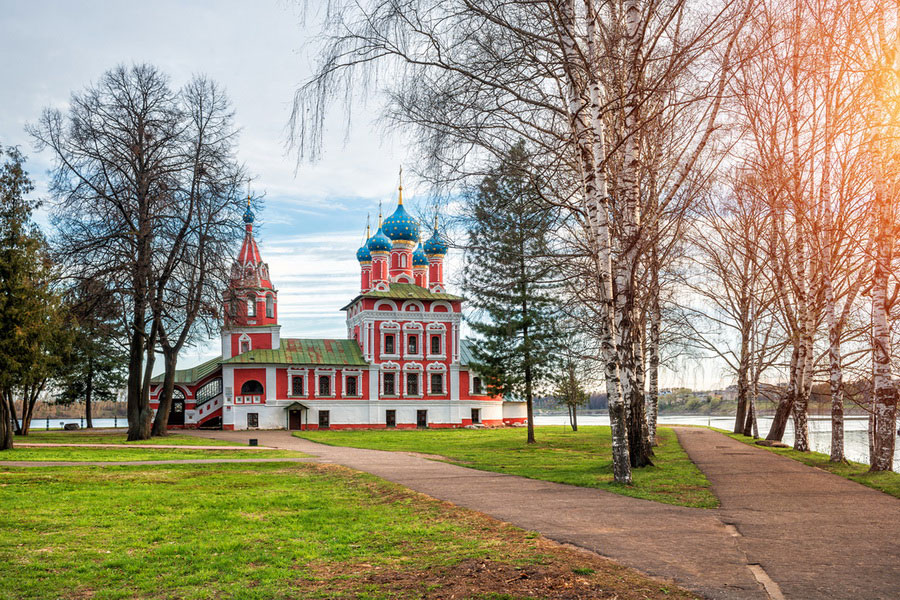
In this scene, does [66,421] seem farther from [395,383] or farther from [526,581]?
[526,581]

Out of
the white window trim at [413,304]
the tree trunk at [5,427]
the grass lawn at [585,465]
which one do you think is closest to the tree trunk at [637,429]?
the grass lawn at [585,465]

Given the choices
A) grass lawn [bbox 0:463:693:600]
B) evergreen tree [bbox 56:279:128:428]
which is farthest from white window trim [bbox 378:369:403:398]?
grass lawn [bbox 0:463:693:600]

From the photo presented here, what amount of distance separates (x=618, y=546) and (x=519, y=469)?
9531 mm

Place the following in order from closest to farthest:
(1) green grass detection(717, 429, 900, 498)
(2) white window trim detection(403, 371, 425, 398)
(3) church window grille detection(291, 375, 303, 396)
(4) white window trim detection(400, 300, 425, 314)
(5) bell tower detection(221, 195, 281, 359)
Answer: (1) green grass detection(717, 429, 900, 498)
(3) church window grille detection(291, 375, 303, 396)
(5) bell tower detection(221, 195, 281, 359)
(2) white window trim detection(403, 371, 425, 398)
(4) white window trim detection(400, 300, 425, 314)

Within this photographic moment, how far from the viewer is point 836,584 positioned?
601 centimetres

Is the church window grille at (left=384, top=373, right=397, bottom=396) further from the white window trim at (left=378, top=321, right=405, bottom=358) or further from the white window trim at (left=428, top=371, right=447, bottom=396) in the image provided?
the white window trim at (left=428, top=371, right=447, bottom=396)

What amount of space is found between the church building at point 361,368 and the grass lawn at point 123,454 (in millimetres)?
20559

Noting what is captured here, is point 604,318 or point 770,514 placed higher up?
point 604,318

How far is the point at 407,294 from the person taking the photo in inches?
1909

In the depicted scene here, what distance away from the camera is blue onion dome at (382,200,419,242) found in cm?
5106

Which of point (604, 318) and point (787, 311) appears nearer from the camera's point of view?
point (604, 318)

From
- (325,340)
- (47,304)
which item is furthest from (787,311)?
(325,340)

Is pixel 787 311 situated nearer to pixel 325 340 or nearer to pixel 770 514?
pixel 770 514

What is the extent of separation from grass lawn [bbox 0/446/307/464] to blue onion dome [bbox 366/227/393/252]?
→ 1110 inches
